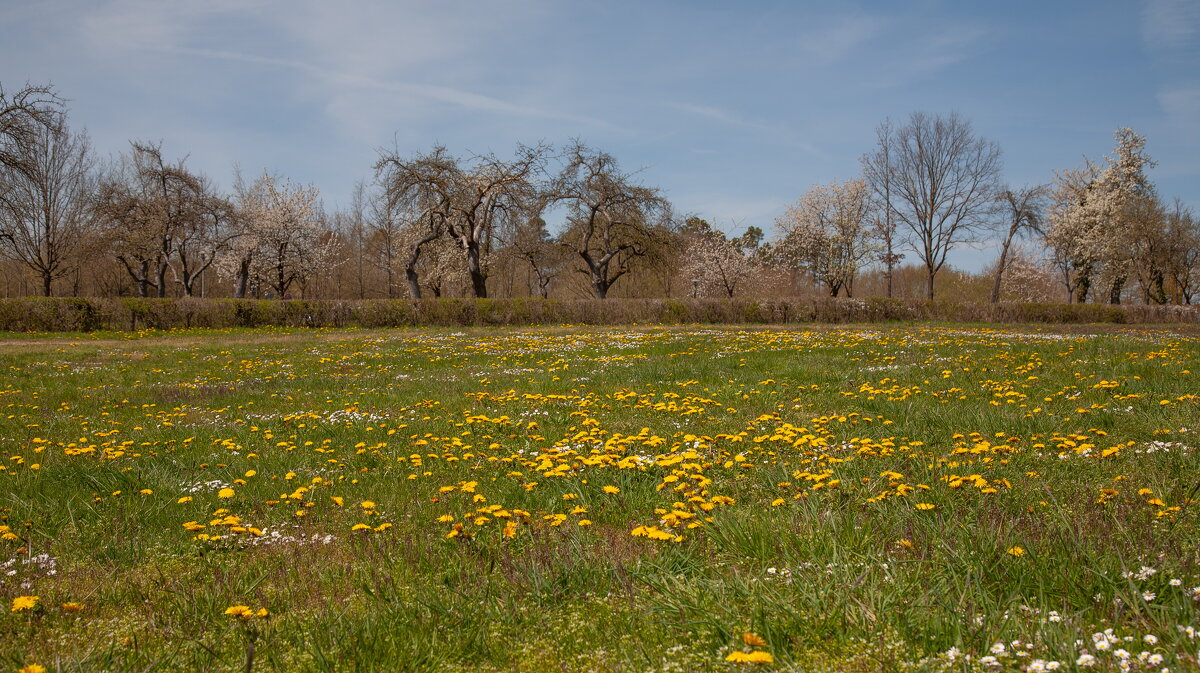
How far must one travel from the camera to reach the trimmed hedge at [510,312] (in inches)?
897

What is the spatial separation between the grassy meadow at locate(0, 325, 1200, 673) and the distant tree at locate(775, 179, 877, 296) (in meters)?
40.1

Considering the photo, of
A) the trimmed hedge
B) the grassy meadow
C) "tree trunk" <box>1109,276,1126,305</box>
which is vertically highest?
"tree trunk" <box>1109,276,1126,305</box>

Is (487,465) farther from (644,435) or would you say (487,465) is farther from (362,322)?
(362,322)

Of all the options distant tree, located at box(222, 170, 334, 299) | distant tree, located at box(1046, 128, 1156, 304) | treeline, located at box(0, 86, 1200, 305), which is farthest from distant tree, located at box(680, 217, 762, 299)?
distant tree, located at box(222, 170, 334, 299)

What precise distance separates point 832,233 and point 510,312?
97.1 feet

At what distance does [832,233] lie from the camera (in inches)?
1838

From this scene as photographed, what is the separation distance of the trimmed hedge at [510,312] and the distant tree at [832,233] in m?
15.2

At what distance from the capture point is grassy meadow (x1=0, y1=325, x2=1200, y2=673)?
84.2 inches

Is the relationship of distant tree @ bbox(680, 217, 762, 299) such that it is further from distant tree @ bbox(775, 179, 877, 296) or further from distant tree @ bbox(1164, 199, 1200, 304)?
distant tree @ bbox(1164, 199, 1200, 304)

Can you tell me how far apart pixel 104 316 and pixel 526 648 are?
27.5 m

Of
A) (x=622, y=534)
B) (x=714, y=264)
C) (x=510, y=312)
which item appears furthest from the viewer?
(x=714, y=264)

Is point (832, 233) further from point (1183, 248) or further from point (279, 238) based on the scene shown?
point (279, 238)

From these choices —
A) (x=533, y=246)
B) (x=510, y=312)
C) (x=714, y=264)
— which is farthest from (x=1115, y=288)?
(x=510, y=312)

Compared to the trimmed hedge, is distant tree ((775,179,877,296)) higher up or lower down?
higher up
